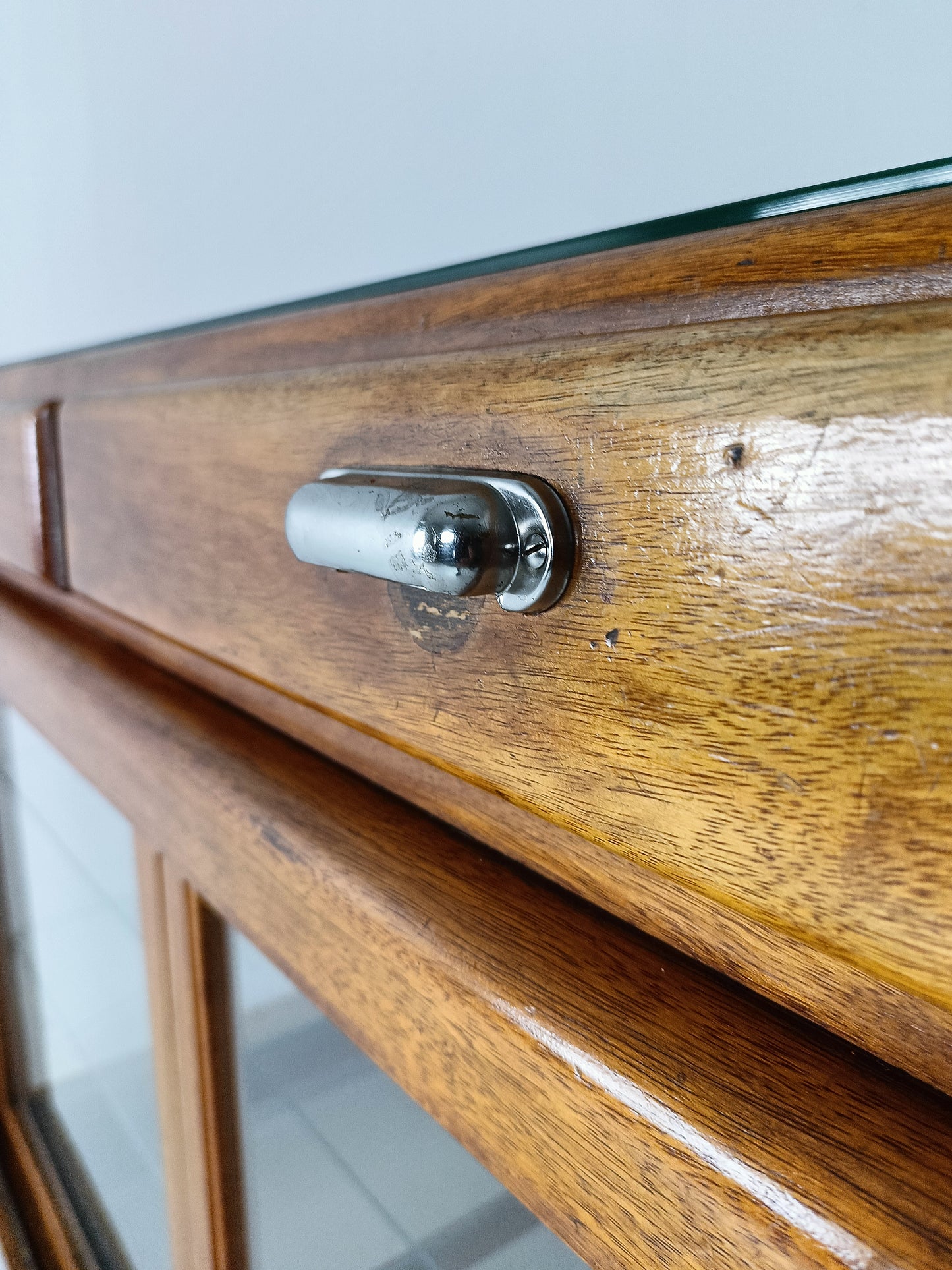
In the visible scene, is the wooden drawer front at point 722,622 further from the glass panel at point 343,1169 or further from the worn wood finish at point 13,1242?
the worn wood finish at point 13,1242

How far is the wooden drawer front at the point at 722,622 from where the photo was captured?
11 centimetres

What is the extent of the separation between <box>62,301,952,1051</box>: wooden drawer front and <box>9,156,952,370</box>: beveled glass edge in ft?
0.06

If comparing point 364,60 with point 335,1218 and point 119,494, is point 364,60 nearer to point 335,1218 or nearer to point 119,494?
A: point 119,494

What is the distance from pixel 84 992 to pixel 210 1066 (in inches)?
11.7

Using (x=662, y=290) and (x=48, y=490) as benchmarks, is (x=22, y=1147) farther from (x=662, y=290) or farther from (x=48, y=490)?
(x=662, y=290)

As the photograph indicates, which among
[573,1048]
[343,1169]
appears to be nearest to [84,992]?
[343,1169]

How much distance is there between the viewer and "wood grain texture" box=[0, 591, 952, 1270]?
0.38 ft

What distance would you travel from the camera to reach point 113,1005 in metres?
0.50

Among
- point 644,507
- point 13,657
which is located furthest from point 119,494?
point 644,507

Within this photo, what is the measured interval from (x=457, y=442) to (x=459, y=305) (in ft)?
0.09

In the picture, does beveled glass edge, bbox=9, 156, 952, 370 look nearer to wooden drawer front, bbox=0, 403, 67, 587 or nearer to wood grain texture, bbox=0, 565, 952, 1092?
wood grain texture, bbox=0, 565, 952, 1092

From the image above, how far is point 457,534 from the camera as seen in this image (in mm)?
142

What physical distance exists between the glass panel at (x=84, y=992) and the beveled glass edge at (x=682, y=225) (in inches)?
10.8

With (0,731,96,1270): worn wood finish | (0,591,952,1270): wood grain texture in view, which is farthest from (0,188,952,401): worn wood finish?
(0,731,96,1270): worn wood finish
